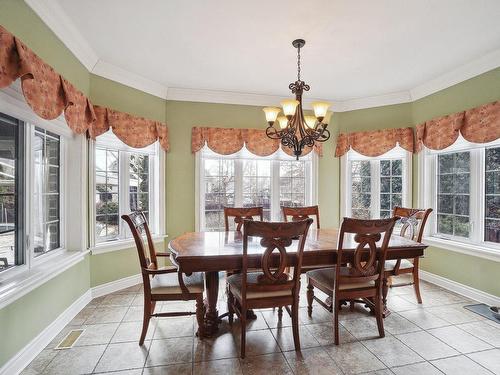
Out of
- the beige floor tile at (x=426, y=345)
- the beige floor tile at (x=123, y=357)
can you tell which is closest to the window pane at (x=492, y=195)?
the beige floor tile at (x=426, y=345)

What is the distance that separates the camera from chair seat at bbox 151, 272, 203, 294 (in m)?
2.18

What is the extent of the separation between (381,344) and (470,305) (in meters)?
1.49

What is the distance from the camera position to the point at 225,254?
6.73 ft

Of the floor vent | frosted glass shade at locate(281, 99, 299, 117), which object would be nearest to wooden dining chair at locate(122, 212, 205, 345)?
the floor vent

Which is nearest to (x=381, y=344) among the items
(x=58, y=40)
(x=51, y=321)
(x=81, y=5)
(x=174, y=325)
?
(x=174, y=325)

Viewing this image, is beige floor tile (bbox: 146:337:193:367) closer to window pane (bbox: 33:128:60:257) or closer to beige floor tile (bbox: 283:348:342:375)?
beige floor tile (bbox: 283:348:342:375)

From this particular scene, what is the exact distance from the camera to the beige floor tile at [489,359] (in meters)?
1.93

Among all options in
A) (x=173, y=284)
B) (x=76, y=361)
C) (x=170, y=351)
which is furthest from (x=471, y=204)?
(x=76, y=361)

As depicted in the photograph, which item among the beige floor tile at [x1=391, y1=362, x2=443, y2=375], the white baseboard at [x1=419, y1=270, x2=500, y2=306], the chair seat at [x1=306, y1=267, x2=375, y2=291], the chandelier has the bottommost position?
the beige floor tile at [x1=391, y1=362, x2=443, y2=375]

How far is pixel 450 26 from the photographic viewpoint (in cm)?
241

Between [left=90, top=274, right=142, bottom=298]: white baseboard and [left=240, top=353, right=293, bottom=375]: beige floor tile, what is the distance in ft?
6.63

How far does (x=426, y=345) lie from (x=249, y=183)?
9.37 feet

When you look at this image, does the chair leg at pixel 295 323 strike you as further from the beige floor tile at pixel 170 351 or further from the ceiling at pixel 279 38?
the ceiling at pixel 279 38

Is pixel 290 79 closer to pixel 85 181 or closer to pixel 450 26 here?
pixel 450 26
